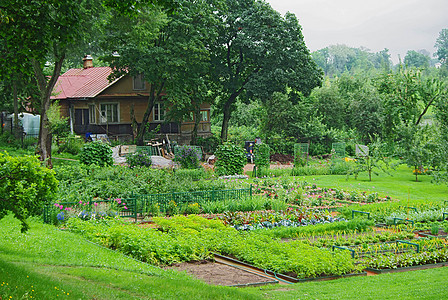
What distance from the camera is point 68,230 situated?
12.4m

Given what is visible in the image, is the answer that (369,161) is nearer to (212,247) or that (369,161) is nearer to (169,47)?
(169,47)

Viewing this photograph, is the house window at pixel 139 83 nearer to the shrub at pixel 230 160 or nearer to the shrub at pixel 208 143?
the shrub at pixel 208 143

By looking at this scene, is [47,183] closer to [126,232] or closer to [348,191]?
[126,232]

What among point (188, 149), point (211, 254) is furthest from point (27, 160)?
point (188, 149)

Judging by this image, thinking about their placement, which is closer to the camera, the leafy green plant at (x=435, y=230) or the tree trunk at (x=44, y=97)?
the leafy green plant at (x=435, y=230)

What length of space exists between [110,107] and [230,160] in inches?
630

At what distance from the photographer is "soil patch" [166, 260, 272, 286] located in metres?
9.20

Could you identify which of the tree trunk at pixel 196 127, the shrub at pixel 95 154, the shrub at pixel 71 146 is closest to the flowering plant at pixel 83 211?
the shrub at pixel 95 154

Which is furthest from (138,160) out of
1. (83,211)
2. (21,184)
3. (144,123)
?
(21,184)

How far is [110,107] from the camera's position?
37.7 meters

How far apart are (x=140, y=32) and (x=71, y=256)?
65.8 feet

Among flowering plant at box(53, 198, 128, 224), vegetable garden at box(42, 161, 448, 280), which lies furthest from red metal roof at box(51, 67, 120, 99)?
flowering plant at box(53, 198, 128, 224)

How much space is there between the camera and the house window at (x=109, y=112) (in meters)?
37.4

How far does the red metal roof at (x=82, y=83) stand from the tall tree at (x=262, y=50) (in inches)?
368
